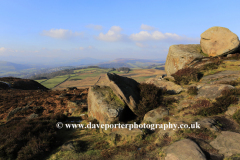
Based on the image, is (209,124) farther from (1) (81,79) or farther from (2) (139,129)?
(1) (81,79)

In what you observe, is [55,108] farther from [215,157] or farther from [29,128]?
[215,157]

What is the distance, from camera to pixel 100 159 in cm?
596

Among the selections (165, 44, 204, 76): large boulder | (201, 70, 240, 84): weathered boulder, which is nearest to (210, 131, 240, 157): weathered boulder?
(201, 70, 240, 84): weathered boulder

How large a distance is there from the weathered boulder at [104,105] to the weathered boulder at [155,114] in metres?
2.03

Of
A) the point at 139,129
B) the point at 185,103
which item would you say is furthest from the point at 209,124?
the point at 139,129

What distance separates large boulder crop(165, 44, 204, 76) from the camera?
21.2 meters

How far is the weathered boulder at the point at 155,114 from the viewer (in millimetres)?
9215

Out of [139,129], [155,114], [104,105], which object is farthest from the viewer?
[104,105]

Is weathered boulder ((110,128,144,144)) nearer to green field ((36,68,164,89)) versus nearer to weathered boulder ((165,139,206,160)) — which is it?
weathered boulder ((165,139,206,160))

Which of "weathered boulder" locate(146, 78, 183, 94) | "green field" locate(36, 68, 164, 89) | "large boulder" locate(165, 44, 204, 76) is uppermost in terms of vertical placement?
"large boulder" locate(165, 44, 204, 76)

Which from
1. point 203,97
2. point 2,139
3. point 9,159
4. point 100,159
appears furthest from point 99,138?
point 203,97

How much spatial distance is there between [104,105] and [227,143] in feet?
24.8

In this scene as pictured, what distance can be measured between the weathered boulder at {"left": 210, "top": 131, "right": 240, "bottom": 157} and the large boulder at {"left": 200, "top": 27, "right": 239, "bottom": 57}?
18.7 m

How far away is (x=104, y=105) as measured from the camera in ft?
32.6
